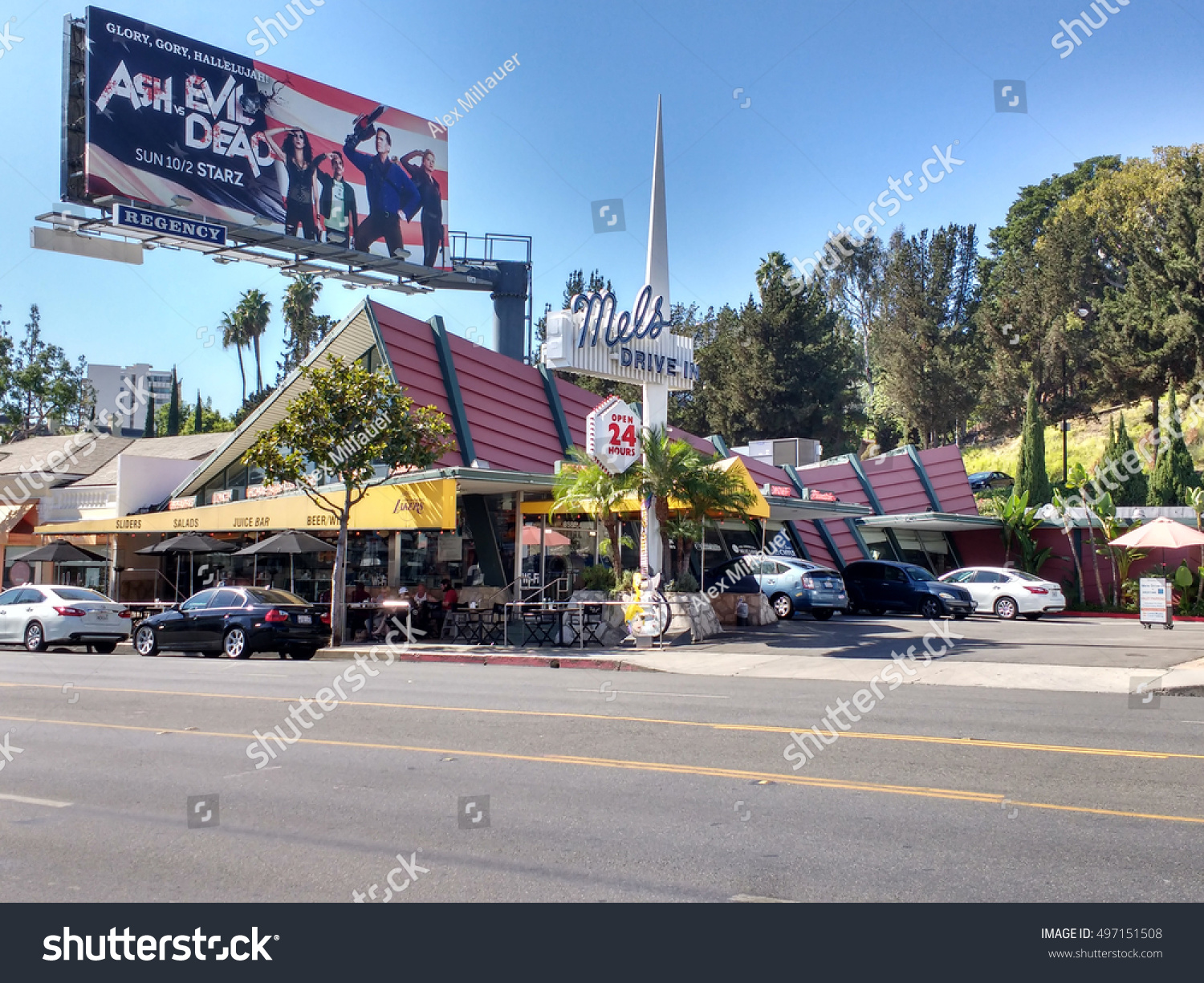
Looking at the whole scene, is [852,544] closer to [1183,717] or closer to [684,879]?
[1183,717]

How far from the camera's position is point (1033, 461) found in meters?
46.7

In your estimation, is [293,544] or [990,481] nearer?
[293,544]

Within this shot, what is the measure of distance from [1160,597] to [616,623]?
39.6 ft

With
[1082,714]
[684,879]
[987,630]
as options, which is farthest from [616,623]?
[684,879]

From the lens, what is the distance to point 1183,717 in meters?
11.2

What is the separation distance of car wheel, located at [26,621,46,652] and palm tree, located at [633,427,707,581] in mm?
13173

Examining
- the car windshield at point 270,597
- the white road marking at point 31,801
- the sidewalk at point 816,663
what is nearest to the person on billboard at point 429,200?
the car windshield at point 270,597

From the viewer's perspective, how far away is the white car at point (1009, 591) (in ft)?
92.9

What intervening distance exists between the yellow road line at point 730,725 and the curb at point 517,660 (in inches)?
224

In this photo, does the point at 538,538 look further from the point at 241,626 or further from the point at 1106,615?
the point at 1106,615

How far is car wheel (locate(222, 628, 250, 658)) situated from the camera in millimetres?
20578

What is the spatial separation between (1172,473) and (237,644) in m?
38.8

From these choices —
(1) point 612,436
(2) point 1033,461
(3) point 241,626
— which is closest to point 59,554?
(3) point 241,626

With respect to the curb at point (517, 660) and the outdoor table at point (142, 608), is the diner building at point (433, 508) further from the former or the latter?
the curb at point (517, 660)
